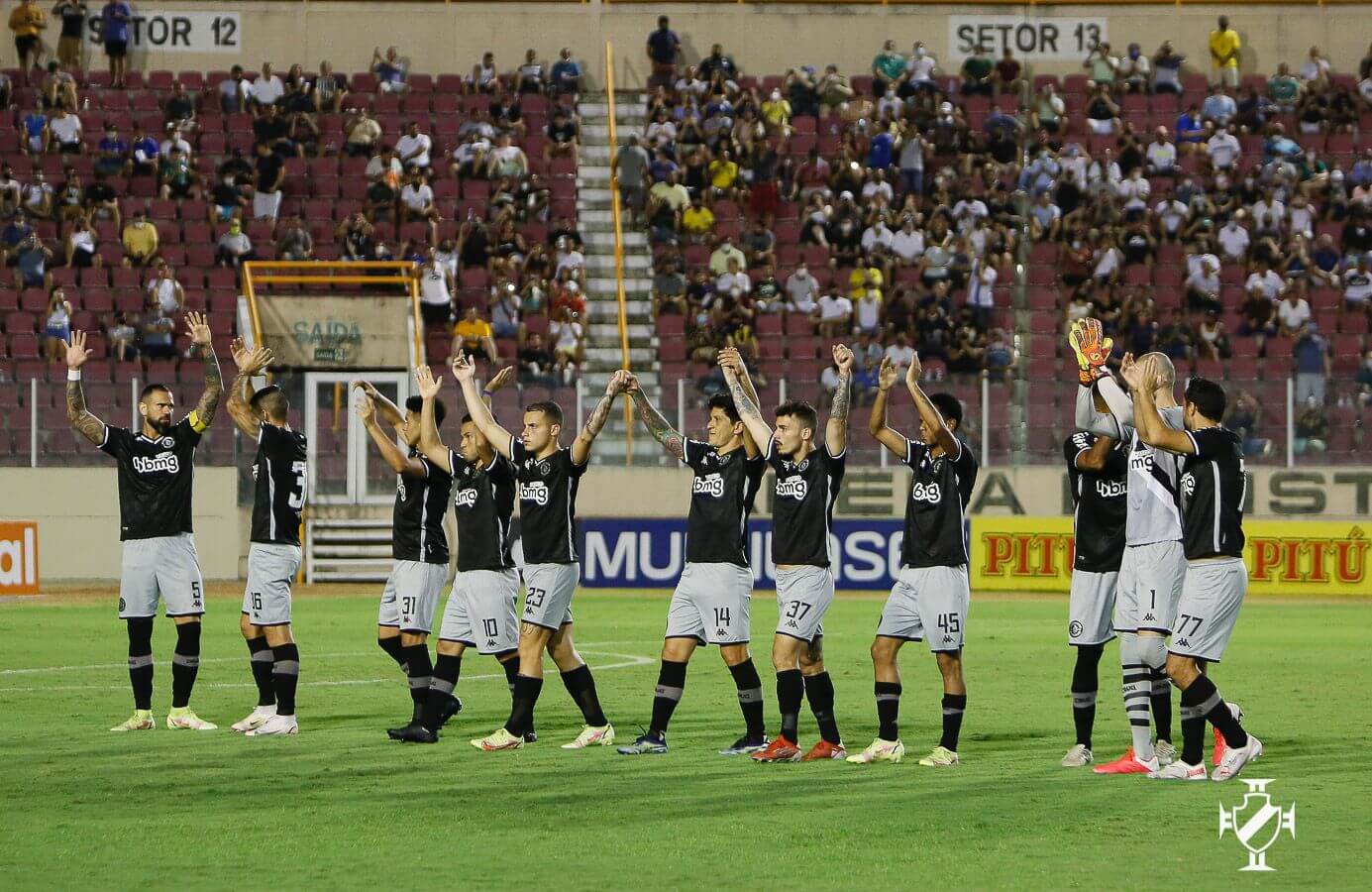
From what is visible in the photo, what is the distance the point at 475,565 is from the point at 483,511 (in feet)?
1.17

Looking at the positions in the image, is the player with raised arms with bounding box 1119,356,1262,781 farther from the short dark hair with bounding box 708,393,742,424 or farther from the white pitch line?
the white pitch line

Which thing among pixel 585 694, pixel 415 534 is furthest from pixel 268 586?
pixel 585 694

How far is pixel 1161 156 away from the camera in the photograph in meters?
34.8

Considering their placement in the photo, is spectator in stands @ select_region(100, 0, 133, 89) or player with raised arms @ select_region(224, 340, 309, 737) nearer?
player with raised arms @ select_region(224, 340, 309, 737)

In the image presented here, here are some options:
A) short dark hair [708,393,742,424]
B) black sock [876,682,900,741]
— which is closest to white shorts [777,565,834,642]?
black sock [876,682,900,741]

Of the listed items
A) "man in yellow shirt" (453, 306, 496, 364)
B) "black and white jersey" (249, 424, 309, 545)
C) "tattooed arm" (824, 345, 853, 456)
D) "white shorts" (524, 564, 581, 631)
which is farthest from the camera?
"man in yellow shirt" (453, 306, 496, 364)

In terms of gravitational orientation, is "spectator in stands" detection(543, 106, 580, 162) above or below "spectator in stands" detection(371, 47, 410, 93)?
below

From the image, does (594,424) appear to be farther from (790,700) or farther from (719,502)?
(790,700)

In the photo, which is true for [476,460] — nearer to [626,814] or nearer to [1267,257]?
[626,814]

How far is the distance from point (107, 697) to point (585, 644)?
6141 millimetres

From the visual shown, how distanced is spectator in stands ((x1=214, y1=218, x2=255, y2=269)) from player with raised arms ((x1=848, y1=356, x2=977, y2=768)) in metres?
21.8

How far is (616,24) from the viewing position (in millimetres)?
38156

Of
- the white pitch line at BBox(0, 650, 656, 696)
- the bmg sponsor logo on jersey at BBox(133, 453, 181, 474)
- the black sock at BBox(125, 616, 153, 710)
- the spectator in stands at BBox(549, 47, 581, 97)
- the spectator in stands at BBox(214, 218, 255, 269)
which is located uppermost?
the spectator in stands at BBox(549, 47, 581, 97)

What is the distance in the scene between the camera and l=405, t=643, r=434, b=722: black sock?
12953mm
